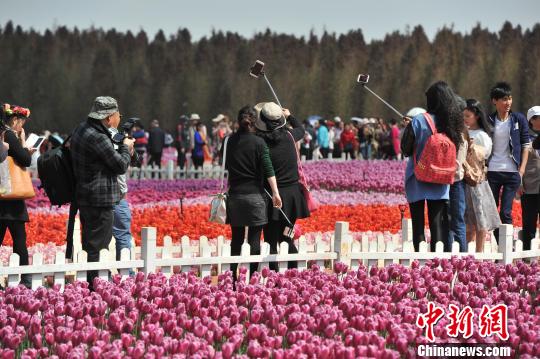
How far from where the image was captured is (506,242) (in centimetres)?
982

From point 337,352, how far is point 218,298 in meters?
1.70

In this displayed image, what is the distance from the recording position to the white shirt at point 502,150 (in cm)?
1181

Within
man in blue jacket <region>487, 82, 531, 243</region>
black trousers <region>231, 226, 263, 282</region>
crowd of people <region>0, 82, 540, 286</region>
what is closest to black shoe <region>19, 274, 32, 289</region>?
crowd of people <region>0, 82, 540, 286</region>

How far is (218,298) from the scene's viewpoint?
743 centimetres

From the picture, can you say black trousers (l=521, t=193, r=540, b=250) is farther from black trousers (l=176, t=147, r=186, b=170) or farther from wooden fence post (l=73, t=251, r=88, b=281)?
black trousers (l=176, t=147, r=186, b=170)

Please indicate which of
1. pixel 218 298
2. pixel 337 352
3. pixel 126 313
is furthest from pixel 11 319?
pixel 337 352

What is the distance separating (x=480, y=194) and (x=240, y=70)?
90.7 metres

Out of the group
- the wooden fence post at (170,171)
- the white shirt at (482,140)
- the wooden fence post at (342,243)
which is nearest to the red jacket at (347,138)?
the wooden fence post at (170,171)

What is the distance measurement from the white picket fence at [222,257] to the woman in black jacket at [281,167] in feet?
1.53

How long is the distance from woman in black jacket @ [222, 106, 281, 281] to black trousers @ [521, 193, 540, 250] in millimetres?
3538

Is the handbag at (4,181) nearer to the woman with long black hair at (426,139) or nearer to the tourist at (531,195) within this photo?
the woman with long black hair at (426,139)

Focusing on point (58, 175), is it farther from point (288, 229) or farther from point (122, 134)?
point (288, 229)

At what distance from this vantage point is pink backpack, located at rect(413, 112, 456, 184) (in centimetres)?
989

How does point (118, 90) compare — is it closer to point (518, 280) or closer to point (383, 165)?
point (383, 165)
